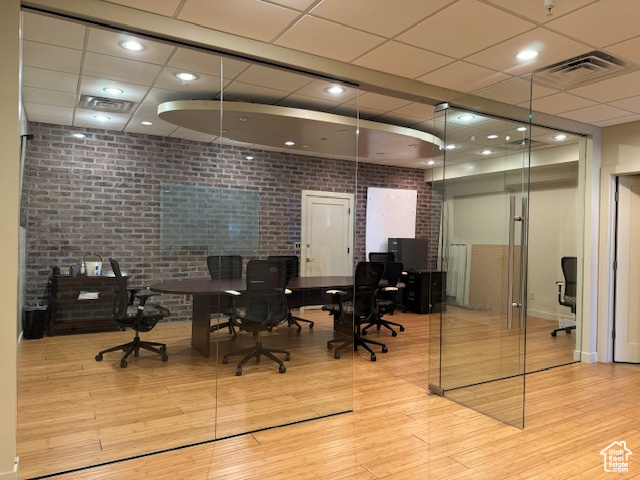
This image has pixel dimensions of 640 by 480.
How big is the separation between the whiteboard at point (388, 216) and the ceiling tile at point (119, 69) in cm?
503

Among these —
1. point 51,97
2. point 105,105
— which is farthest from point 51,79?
point 105,105

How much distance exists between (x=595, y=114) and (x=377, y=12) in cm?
291

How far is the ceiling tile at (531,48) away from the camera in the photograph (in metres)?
2.71

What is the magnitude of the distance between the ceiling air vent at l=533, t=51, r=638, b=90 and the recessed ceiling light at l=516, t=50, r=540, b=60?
25 cm

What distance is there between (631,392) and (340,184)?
9.71 ft

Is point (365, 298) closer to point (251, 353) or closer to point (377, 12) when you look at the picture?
point (251, 353)

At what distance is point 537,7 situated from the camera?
235 cm

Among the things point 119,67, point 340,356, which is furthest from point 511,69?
point 119,67

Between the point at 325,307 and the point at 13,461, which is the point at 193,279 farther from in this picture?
the point at 13,461

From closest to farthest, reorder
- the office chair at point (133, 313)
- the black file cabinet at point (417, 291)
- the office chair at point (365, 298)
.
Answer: the office chair at point (133, 313) < the office chair at point (365, 298) < the black file cabinet at point (417, 291)

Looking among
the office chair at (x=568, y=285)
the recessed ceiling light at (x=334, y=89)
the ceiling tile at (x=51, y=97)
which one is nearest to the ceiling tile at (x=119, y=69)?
the ceiling tile at (x=51, y=97)

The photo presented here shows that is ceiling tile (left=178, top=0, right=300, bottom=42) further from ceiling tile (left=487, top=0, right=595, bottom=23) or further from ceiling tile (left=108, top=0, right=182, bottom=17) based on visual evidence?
ceiling tile (left=487, top=0, right=595, bottom=23)

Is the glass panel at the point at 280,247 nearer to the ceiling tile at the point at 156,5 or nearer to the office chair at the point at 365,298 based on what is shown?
the ceiling tile at the point at 156,5

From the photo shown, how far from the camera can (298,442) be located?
2715mm
